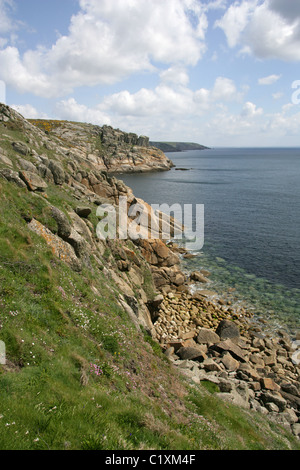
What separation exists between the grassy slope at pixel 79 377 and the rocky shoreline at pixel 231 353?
8.28 feet

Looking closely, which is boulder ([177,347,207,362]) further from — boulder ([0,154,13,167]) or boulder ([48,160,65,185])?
boulder ([48,160,65,185])

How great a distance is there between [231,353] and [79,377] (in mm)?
19866

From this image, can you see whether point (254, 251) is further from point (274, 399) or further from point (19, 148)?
point (19, 148)

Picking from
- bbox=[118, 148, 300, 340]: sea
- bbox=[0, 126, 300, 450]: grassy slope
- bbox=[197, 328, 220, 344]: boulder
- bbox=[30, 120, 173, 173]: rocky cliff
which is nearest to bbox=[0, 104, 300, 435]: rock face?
bbox=[197, 328, 220, 344]: boulder

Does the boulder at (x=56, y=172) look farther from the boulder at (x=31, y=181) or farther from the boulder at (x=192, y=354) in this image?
the boulder at (x=192, y=354)

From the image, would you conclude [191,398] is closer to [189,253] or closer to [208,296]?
[208,296]

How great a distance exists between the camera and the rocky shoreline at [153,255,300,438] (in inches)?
781

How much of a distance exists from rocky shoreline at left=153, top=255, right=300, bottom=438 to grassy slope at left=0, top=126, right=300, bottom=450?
2523mm

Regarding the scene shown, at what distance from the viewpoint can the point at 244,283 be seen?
39.7 meters

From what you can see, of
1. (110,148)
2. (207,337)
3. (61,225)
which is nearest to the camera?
(61,225)

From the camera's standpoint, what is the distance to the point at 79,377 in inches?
389

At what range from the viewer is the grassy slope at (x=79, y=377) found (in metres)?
7.35

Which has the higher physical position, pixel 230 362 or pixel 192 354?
pixel 192 354

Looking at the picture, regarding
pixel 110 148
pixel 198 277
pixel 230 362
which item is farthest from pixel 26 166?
pixel 110 148
